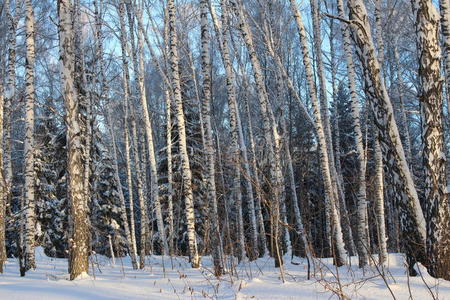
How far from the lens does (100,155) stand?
19656mm

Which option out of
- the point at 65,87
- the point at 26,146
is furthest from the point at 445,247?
the point at 26,146

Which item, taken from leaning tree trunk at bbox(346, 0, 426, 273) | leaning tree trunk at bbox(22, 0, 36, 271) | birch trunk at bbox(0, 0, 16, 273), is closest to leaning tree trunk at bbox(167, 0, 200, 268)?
leaning tree trunk at bbox(22, 0, 36, 271)

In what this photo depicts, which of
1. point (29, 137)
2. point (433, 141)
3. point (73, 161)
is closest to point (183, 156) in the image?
point (73, 161)

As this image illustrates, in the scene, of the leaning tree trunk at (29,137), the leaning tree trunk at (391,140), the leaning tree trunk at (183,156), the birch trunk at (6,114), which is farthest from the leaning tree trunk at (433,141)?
the birch trunk at (6,114)

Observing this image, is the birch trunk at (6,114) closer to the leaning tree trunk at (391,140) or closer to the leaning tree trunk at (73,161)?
the leaning tree trunk at (73,161)

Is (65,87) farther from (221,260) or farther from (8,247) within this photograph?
(8,247)

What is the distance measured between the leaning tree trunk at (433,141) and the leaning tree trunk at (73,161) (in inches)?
209

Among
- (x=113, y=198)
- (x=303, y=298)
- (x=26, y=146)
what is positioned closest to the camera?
(x=303, y=298)

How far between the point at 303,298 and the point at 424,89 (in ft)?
10.1

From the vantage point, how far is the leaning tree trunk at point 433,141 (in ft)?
15.9

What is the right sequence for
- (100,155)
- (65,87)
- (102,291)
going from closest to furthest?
(102,291)
(65,87)
(100,155)

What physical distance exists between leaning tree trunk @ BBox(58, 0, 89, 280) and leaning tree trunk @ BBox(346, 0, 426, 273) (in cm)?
479

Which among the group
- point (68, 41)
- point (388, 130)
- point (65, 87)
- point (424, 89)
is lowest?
point (388, 130)

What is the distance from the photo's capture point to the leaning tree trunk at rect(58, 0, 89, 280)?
22.6 ft
